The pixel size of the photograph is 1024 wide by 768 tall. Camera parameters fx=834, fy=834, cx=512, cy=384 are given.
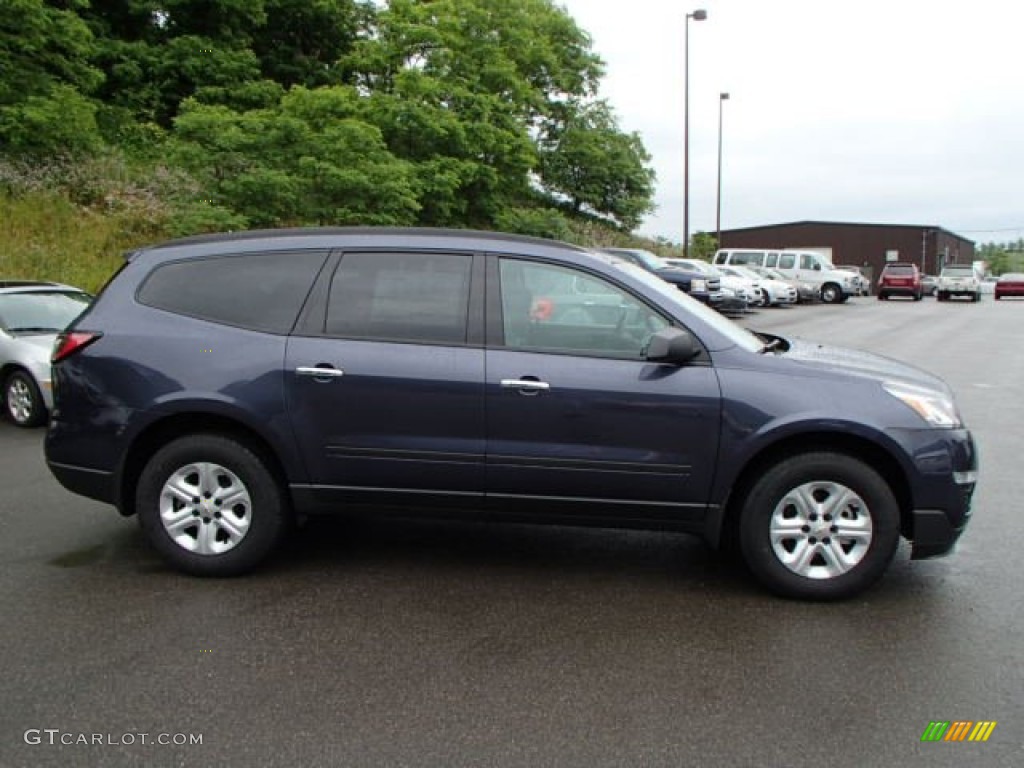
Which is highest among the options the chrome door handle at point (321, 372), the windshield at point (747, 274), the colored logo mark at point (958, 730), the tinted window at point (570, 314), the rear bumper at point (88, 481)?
the windshield at point (747, 274)

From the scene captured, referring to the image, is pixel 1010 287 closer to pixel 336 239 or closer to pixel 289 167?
pixel 289 167

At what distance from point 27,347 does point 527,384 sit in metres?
6.57

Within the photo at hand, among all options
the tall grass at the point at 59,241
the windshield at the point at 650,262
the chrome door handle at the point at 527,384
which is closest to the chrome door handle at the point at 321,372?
the chrome door handle at the point at 527,384

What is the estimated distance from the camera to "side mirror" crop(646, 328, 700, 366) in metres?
3.96

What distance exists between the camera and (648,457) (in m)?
4.02

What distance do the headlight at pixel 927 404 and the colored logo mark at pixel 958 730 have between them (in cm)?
147

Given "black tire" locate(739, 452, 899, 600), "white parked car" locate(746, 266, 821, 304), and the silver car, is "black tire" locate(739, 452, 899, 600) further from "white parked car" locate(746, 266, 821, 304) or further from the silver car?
"white parked car" locate(746, 266, 821, 304)

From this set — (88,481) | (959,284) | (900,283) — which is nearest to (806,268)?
(900,283)

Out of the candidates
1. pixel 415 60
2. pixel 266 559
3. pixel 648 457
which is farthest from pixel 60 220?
pixel 648 457

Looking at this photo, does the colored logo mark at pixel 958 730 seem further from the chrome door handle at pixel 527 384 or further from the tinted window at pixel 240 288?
the tinted window at pixel 240 288

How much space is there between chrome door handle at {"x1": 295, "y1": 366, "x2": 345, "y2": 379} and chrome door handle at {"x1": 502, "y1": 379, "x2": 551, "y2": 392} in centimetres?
83

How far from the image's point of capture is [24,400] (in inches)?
329

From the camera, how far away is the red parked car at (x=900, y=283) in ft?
123

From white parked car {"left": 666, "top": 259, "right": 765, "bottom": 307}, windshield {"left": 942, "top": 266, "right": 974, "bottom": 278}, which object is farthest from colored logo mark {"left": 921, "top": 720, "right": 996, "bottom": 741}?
windshield {"left": 942, "top": 266, "right": 974, "bottom": 278}
